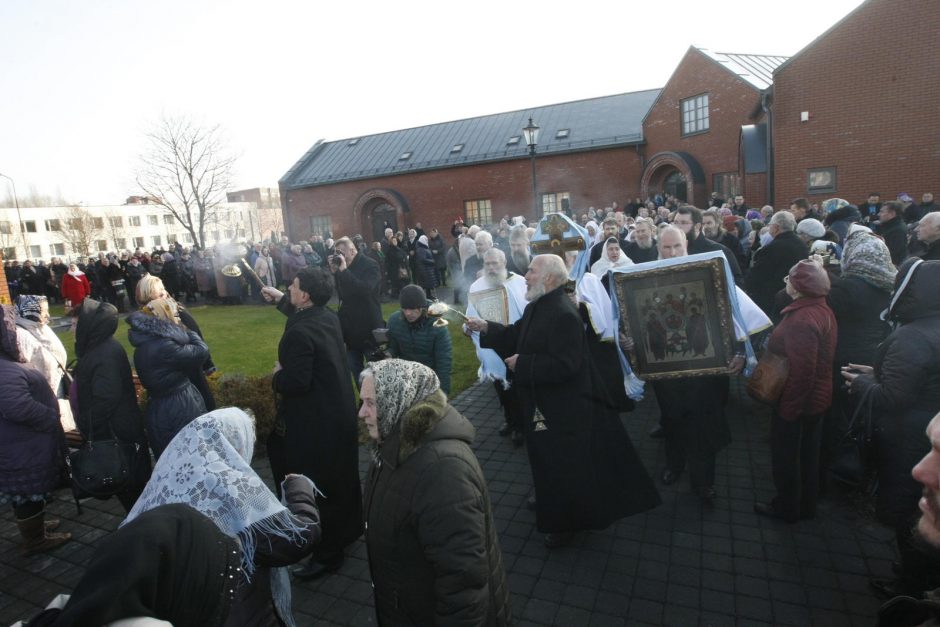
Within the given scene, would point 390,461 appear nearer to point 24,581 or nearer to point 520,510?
point 520,510

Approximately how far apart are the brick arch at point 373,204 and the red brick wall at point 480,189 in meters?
0.12

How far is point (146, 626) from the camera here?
4.52 ft

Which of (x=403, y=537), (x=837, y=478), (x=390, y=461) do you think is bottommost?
(x=837, y=478)

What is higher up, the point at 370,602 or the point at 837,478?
the point at 837,478

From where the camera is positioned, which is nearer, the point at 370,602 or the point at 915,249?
the point at 370,602

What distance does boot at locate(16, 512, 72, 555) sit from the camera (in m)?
4.67

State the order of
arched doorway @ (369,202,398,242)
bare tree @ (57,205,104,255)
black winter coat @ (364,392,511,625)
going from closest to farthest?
black winter coat @ (364,392,511,625) < arched doorway @ (369,202,398,242) < bare tree @ (57,205,104,255)

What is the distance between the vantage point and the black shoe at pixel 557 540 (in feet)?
14.2

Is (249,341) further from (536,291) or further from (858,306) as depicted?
(858,306)

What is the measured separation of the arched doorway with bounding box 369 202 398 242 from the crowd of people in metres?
26.4

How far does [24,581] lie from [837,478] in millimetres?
6558

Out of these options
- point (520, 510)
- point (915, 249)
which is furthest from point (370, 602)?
point (915, 249)

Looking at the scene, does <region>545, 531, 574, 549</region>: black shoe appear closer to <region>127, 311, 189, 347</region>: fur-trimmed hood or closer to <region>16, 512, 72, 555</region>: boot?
<region>127, 311, 189, 347</region>: fur-trimmed hood

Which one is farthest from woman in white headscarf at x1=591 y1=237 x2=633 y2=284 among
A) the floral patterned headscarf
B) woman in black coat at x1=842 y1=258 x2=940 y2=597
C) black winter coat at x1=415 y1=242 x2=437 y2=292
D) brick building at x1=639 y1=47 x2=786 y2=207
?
brick building at x1=639 y1=47 x2=786 y2=207
